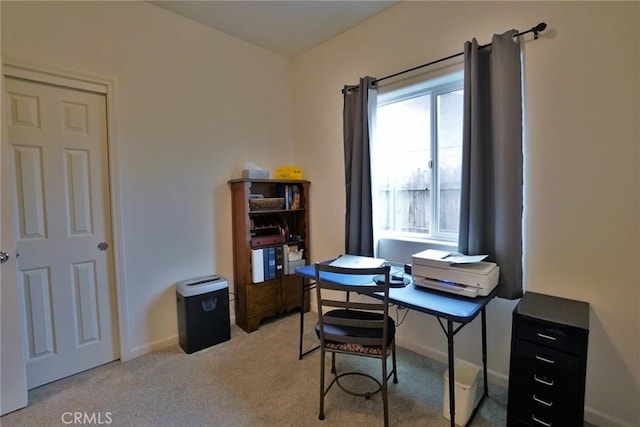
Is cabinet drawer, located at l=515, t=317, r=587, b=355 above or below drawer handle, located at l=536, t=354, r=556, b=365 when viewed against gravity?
above

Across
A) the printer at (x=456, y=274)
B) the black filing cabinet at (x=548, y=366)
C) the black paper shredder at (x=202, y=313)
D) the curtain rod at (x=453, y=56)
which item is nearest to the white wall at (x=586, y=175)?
the curtain rod at (x=453, y=56)

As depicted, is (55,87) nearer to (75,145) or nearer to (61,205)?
(75,145)

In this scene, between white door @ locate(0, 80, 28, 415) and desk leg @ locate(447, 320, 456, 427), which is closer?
desk leg @ locate(447, 320, 456, 427)

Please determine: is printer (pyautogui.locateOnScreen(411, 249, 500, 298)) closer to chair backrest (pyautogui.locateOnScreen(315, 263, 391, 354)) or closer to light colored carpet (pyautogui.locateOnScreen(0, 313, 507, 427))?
chair backrest (pyautogui.locateOnScreen(315, 263, 391, 354))

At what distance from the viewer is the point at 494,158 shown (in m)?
1.95

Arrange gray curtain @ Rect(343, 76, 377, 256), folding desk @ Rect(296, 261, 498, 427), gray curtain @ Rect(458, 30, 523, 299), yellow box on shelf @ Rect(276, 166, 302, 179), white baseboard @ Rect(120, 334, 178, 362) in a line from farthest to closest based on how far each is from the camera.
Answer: yellow box on shelf @ Rect(276, 166, 302, 179) < gray curtain @ Rect(343, 76, 377, 256) < white baseboard @ Rect(120, 334, 178, 362) < gray curtain @ Rect(458, 30, 523, 299) < folding desk @ Rect(296, 261, 498, 427)

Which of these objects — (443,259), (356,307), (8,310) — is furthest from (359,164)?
(8,310)

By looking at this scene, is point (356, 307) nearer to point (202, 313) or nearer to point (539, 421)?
point (539, 421)

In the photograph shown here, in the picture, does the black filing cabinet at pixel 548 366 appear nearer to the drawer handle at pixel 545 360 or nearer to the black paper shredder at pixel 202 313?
the drawer handle at pixel 545 360

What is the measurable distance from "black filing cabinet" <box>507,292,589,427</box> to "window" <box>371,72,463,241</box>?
886 mm

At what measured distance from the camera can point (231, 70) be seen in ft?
9.96

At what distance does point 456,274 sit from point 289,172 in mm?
2024

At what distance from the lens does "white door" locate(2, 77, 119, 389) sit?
2049 millimetres

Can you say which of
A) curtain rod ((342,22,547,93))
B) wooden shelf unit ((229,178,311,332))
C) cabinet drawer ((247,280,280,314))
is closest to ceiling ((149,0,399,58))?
curtain rod ((342,22,547,93))
